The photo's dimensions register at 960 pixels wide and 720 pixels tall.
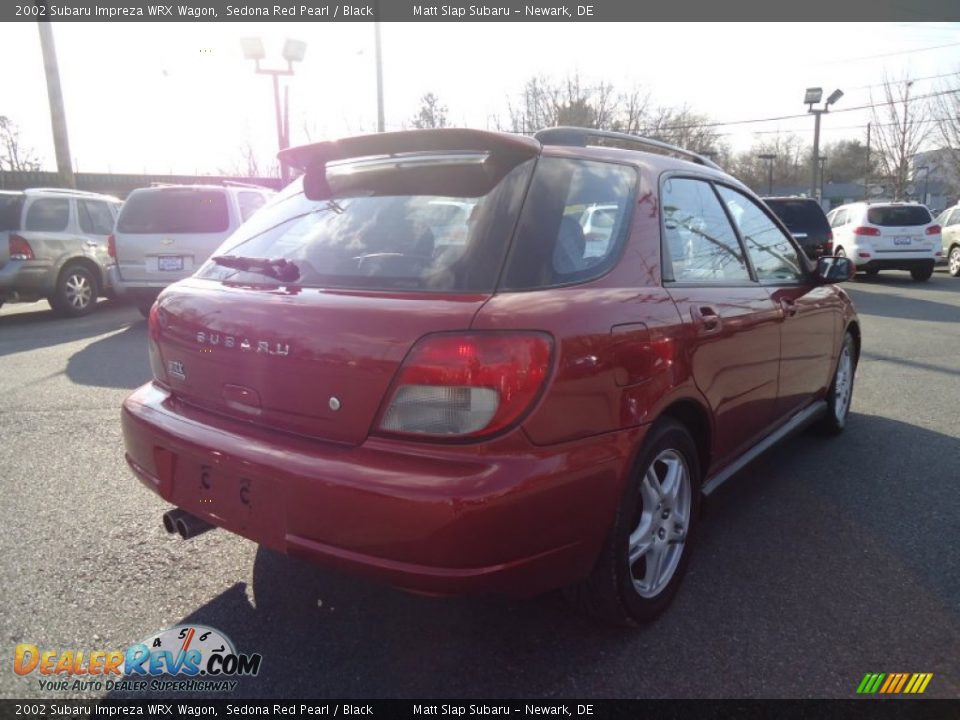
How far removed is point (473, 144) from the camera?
2.21m

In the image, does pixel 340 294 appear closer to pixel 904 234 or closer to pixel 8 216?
pixel 8 216

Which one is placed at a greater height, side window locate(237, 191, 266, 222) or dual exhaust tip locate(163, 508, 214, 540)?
side window locate(237, 191, 266, 222)

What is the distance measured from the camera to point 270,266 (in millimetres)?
2309

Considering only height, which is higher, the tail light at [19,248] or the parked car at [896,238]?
the tail light at [19,248]

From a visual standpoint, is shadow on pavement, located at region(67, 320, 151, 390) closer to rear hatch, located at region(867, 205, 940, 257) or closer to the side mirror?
the side mirror

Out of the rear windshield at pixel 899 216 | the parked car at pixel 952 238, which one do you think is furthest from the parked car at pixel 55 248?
the parked car at pixel 952 238

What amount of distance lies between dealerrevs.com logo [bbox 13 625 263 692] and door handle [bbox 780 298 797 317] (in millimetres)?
2725

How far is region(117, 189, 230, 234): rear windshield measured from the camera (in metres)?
8.58

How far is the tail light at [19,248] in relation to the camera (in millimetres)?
9172

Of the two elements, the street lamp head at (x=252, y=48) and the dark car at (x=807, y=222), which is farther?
the street lamp head at (x=252, y=48)

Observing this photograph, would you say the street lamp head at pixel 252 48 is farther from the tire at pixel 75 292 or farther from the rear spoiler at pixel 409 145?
the rear spoiler at pixel 409 145

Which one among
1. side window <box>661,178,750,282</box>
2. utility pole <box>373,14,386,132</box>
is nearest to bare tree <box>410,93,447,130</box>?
utility pole <box>373,14,386,132</box>

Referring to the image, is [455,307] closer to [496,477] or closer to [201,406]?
[496,477]

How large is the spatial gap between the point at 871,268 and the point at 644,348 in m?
14.9
